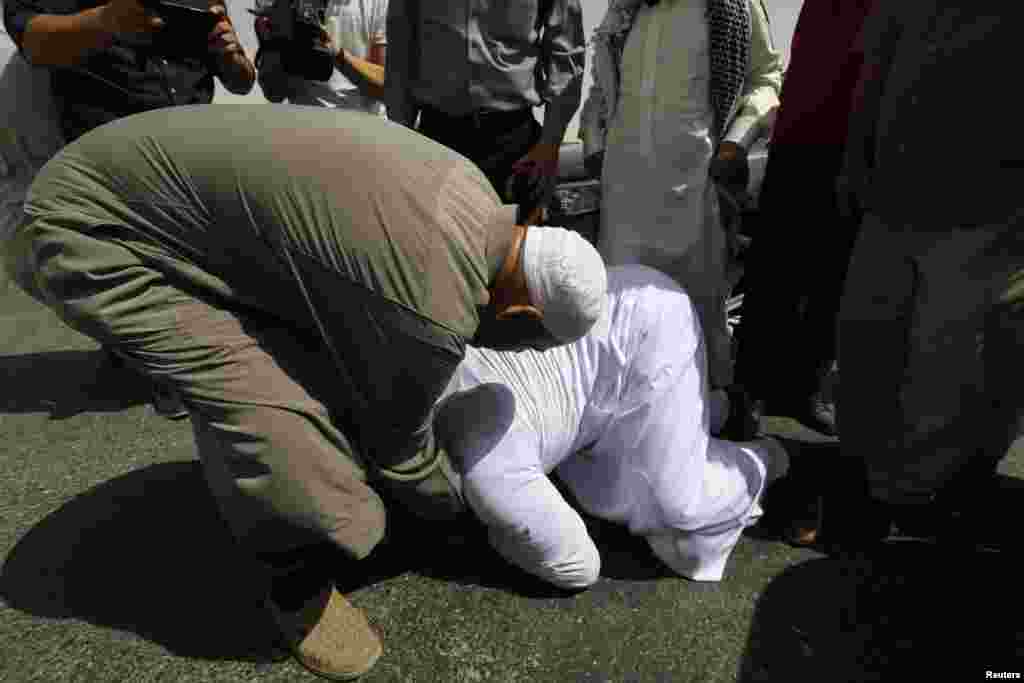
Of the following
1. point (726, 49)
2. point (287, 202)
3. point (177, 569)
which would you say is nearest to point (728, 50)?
point (726, 49)

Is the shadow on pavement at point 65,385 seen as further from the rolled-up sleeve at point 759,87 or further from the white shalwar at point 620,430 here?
the rolled-up sleeve at point 759,87

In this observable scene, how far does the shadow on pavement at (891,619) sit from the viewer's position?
4.63 ft

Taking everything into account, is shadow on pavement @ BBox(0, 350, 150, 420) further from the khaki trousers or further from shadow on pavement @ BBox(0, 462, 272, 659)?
the khaki trousers

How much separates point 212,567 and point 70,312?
2.49ft

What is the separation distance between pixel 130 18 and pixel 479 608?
5.72 ft

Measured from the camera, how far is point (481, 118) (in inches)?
90.9

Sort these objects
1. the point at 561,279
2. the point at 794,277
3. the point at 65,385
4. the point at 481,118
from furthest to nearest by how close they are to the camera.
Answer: the point at 65,385
the point at 481,118
the point at 794,277
the point at 561,279

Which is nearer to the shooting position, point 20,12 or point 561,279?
point 561,279

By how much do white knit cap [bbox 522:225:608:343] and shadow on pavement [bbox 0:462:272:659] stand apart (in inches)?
38.6

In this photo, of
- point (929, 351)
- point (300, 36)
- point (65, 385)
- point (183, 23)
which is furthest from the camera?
point (65, 385)

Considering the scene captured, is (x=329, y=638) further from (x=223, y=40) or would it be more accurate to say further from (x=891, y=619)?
(x=223, y=40)

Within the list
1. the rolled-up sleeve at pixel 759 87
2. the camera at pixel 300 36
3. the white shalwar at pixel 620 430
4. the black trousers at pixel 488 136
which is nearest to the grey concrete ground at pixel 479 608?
the white shalwar at pixel 620 430

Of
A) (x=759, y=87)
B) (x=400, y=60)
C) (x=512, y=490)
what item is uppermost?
(x=759, y=87)

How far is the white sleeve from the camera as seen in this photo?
1.50m
